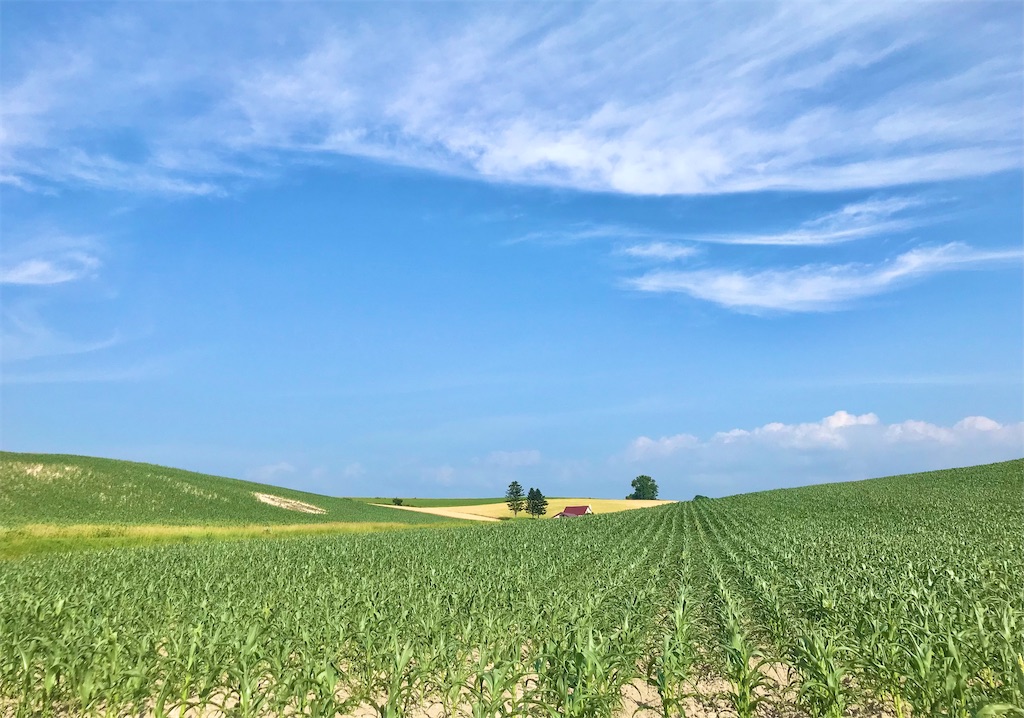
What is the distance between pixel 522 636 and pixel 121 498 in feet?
196

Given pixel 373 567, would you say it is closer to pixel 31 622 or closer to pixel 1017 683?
pixel 31 622

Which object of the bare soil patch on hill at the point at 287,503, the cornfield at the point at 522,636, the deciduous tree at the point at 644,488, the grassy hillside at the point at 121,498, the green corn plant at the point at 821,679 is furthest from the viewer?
the deciduous tree at the point at 644,488

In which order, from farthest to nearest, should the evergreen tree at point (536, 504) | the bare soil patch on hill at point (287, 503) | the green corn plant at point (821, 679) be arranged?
the evergreen tree at point (536, 504)
the bare soil patch on hill at point (287, 503)
the green corn plant at point (821, 679)

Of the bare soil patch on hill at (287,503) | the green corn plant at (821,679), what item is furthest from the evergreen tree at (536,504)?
the green corn plant at (821,679)

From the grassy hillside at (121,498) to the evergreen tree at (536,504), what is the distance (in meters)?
44.3

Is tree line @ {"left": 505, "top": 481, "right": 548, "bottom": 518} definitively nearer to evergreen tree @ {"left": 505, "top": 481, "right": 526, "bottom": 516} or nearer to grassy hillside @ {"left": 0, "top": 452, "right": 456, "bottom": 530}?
evergreen tree @ {"left": 505, "top": 481, "right": 526, "bottom": 516}

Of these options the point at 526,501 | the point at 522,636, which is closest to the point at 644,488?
the point at 526,501

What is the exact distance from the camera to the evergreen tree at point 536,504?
11656cm

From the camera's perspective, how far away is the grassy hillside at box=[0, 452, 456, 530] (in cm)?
4909

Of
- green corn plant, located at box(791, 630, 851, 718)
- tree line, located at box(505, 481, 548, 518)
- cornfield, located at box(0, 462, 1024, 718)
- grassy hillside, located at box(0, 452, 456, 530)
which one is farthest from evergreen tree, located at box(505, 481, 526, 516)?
green corn plant, located at box(791, 630, 851, 718)

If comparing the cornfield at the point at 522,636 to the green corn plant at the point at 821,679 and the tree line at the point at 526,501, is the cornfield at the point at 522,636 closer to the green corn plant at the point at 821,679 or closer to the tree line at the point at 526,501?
the green corn plant at the point at 821,679

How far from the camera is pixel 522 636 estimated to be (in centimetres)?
861

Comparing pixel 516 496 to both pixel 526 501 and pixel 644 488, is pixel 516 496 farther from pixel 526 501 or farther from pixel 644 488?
pixel 644 488

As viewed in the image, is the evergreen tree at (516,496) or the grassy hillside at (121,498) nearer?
the grassy hillside at (121,498)
